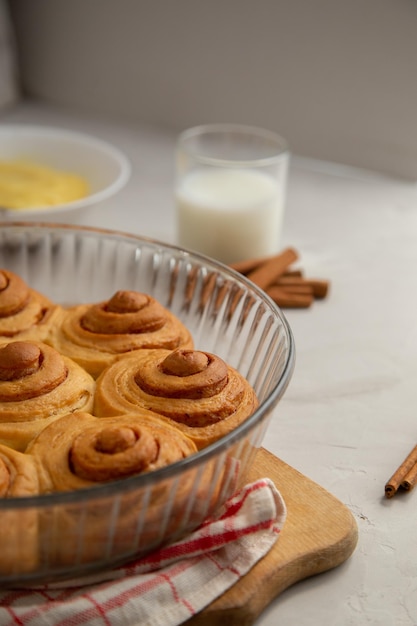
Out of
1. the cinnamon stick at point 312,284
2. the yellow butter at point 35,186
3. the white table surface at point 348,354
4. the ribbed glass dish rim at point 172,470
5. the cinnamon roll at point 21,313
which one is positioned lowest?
the white table surface at point 348,354

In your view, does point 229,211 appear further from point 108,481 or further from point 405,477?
point 108,481

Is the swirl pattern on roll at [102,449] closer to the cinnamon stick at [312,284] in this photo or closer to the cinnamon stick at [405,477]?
the cinnamon stick at [405,477]

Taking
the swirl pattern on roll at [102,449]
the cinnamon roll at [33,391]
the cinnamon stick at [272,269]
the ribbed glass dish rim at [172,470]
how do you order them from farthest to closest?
the cinnamon stick at [272,269] → the cinnamon roll at [33,391] → the swirl pattern on roll at [102,449] → the ribbed glass dish rim at [172,470]

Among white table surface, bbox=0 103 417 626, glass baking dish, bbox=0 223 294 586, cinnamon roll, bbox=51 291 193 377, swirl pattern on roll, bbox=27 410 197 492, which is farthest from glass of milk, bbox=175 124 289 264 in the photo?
swirl pattern on roll, bbox=27 410 197 492

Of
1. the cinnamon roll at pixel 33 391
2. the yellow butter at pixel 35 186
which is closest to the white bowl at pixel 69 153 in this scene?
the yellow butter at pixel 35 186

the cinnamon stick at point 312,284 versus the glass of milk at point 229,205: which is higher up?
the glass of milk at point 229,205

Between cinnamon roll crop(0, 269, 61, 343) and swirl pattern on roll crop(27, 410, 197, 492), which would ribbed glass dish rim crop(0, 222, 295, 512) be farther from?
cinnamon roll crop(0, 269, 61, 343)
